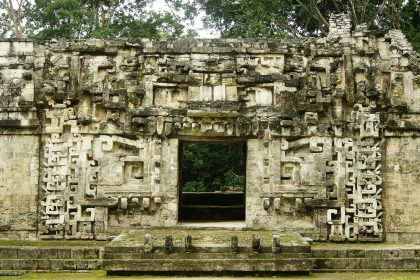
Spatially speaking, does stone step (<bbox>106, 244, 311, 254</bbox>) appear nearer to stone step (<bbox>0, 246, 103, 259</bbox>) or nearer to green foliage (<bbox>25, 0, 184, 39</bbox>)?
stone step (<bbox>0, 246, 103, 259</bbox>)

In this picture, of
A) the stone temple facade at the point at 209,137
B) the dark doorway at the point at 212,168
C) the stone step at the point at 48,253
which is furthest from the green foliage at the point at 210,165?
the stone step at the point at 48,253

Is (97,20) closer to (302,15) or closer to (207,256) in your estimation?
(302,15)

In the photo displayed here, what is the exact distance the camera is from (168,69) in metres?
13.9

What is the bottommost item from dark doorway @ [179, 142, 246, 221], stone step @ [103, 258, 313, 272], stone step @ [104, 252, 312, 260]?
stone step @ [103, 258, 313, 272]

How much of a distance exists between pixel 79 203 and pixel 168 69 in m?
3.79

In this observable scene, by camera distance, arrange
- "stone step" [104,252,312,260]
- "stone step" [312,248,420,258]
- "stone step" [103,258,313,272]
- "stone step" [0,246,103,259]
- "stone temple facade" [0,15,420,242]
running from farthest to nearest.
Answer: "stone temple facade" [0,15,420,242]
"stone step" [312,248,420,258]
"stone step" [0,246,103,259]
"stone step" [104,252,312,260]
"stone step" [103,258,313,272]

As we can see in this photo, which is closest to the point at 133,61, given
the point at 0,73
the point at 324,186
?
the point at 0,73

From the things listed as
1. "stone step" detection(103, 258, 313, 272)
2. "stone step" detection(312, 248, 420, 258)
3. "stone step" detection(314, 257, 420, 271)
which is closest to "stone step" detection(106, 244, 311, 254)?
"stone step" detection(103, 258, 313, 272)

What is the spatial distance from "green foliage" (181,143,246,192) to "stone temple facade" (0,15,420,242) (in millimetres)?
11005

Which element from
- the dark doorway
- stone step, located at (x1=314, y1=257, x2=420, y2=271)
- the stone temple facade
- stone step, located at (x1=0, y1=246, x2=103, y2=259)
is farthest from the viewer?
the dark doorway

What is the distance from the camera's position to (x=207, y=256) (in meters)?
10.4

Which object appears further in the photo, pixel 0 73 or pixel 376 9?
pixel 376 9

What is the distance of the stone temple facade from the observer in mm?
13516

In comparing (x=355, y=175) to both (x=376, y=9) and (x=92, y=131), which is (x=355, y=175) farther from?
(x=376, y=9)
